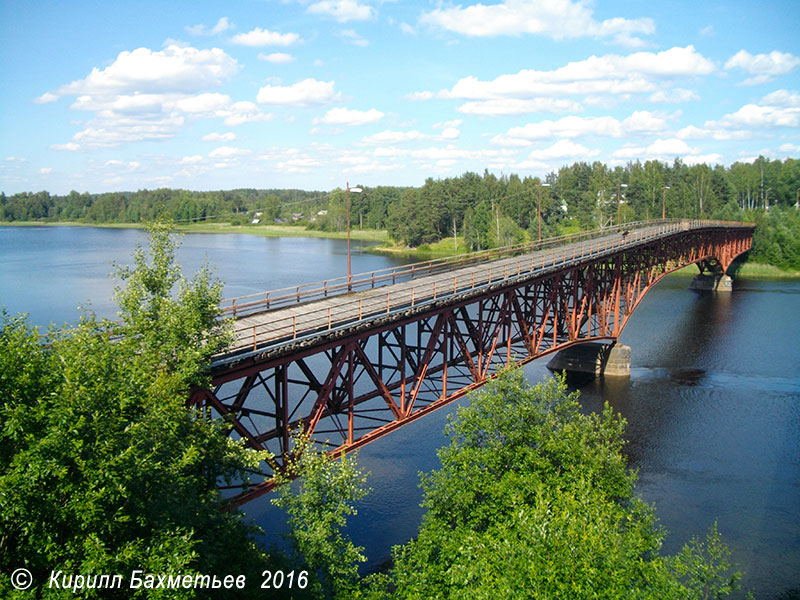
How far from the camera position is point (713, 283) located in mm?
106688

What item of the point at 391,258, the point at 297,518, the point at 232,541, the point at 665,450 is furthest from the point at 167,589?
the point at 391,258

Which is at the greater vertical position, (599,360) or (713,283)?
(713,283)

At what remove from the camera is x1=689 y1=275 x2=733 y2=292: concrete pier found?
105 meters

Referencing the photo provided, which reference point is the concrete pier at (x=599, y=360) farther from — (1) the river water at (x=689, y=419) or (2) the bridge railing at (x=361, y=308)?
(2) the bridge railing at (x=361, y=308)

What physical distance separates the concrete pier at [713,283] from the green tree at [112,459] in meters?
102

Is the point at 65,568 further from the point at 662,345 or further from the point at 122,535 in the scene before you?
the point at 662,345

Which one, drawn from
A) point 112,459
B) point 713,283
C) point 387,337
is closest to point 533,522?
point 112,459

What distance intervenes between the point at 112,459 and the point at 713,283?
356 ft

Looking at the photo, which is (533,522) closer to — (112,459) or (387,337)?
(112,459)

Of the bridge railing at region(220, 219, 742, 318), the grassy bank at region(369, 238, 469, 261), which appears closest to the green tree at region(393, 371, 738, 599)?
the bridge railing at region(220, 219, 742, 318)

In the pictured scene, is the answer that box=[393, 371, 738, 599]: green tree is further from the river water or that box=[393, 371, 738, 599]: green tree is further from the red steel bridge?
the river water

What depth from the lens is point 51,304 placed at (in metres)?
70.9
